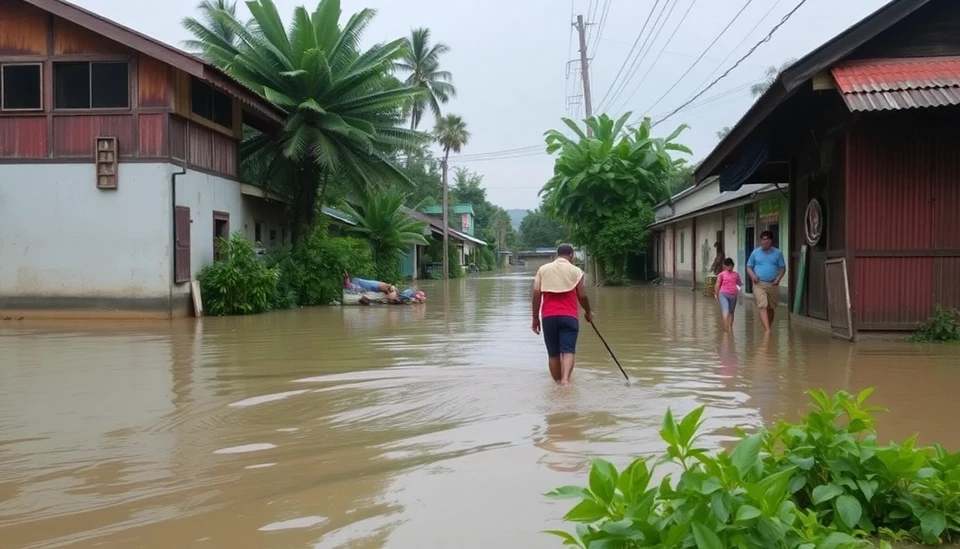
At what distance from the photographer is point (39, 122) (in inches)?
664

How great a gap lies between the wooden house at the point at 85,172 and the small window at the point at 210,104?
1062 mm

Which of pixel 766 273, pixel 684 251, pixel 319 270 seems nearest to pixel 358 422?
pixel 766 273

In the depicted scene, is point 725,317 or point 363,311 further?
point 363,311

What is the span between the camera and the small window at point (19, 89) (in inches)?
666

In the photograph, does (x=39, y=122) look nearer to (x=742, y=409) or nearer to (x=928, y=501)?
(x=742, y=409)

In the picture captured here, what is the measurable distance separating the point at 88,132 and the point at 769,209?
15800mm

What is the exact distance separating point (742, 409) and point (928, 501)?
11.1ft

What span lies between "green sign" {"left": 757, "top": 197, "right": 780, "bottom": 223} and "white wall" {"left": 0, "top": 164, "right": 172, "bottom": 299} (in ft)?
45.7

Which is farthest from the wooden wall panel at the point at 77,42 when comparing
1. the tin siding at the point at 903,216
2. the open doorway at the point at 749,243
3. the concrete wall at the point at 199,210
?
the open doorway at the point at 749,243

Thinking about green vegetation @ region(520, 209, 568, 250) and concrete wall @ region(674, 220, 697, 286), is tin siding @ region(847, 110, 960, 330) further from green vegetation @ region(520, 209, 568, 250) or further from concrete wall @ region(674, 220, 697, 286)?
green vegetation @ region(520, 209, 568, 250)

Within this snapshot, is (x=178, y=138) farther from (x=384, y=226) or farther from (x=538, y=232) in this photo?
(x=538, y=232)

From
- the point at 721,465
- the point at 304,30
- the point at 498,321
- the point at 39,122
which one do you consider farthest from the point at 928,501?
the point at 304,30

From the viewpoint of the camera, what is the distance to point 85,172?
16.8m

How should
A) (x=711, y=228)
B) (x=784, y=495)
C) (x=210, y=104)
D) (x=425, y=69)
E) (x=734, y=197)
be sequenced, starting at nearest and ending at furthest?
(x=784, y=495) → (x=210, y=104) → (x=734, y=197) → (x=711, y=228) → (x=425, y=69)
